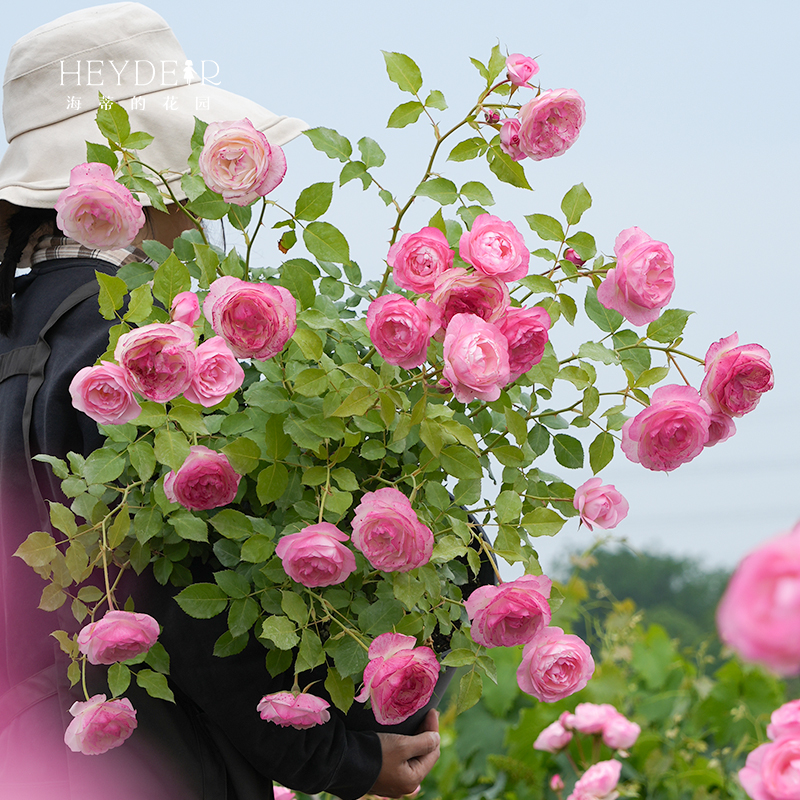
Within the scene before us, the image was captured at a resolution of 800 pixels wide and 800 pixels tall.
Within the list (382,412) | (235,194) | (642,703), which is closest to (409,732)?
(382,412)

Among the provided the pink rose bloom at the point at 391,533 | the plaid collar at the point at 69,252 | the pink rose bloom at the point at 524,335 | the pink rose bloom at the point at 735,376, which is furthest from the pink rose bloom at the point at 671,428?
the plaid collar at the point at 69,252

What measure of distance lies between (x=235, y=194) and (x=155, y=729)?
0.62 m

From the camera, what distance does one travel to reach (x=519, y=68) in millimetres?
885

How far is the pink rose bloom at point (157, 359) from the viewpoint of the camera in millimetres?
733

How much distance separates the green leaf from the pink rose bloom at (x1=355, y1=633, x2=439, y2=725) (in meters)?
0.54

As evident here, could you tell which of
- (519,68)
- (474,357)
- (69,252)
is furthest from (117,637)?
(519,68)

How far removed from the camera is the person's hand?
1115 millimetres

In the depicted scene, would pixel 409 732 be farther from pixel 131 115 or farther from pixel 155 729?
pixel 131 115

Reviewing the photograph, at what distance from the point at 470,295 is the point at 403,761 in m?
0.67

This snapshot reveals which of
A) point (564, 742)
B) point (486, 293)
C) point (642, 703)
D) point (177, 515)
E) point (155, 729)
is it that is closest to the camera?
point (486, 293)

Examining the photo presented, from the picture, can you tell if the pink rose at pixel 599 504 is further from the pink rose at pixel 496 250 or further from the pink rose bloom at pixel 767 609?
the pink rose bloom at pixel 767 609

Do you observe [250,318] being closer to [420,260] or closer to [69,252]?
[420,260]

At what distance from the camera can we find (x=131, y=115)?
118 cm

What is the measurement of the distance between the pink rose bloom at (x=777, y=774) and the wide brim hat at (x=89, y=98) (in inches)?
38.6
